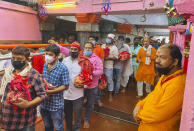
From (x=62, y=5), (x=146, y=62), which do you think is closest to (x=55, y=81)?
(x=146, y=62)

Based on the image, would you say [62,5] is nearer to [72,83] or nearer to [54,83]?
[72,83]

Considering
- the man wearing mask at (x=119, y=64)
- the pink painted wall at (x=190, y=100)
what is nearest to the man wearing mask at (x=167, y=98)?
the pink painted wall at (x=190, y=100)

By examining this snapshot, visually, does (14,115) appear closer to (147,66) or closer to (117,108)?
(117,108)

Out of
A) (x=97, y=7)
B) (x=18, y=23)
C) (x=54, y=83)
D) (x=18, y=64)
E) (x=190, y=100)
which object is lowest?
(x=54, y=83)

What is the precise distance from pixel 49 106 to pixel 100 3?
4.74 meters

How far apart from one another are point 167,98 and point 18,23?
21.6 ft

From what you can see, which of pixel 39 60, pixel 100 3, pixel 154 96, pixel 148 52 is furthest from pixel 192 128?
pixel 100 3

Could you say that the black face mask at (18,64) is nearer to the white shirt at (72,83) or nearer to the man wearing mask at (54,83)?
the man wearing mask at (54,83)

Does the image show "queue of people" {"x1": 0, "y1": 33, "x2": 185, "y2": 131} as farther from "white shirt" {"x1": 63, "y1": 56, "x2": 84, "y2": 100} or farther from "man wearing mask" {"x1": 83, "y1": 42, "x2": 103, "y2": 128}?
"man wearing mask" {"x1": 83, "y1": 42, "x2": 103, "y2": 128}

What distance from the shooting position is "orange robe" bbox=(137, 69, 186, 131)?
48.5 inches

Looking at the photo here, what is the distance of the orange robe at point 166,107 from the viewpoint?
4.04 ft

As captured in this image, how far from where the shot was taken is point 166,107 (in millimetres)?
1245

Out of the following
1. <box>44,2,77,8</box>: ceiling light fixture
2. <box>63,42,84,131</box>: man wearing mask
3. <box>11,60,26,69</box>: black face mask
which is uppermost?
<box>44,2,77,8</box>: ceiling light fixture

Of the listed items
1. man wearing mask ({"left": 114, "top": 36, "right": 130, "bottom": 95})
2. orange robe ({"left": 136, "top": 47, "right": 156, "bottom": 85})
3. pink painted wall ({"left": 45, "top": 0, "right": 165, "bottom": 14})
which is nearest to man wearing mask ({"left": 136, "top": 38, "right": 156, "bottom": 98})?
orange robe ({"left": 136, "top": 47, "right": 156, "bottom": 85})
